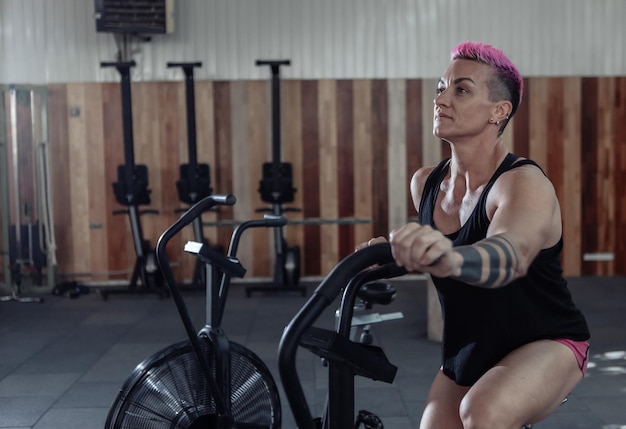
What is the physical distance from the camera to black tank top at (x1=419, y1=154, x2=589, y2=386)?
152cm

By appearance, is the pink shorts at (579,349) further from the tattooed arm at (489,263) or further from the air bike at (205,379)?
the air bike at (205,379)

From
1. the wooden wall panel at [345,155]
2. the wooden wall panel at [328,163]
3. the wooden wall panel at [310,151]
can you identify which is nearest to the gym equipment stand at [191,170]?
the wooden wall panel at [310,151]

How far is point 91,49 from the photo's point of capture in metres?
Answer: 6.73

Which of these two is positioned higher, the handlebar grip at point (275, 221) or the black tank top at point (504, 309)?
the handlebar grip at point (275, 221)

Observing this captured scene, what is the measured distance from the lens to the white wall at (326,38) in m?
6.70

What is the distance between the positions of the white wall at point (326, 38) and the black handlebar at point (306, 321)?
585 cm

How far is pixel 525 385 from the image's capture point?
4.66 feet

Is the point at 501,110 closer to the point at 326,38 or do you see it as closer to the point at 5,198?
the point at 326,38

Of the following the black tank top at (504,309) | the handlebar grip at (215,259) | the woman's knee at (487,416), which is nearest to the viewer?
the woman's knee at (487,416)

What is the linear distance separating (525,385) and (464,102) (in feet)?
2.05

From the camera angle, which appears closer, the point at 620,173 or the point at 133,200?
the point at 133,200

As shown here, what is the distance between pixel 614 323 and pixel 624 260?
2113mm

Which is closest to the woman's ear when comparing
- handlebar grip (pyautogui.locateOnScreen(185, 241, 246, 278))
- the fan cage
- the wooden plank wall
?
handlebar grip (pyautogui.locateOnScreen(185, 241, 246, 278))

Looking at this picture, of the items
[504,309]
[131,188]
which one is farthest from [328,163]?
[504,309]
